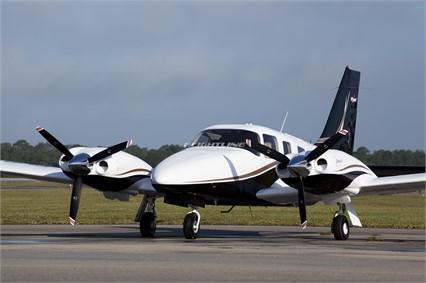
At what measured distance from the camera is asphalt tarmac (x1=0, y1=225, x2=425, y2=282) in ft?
40.8

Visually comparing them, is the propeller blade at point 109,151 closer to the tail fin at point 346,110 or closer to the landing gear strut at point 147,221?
the landing gear strut at point 147,221

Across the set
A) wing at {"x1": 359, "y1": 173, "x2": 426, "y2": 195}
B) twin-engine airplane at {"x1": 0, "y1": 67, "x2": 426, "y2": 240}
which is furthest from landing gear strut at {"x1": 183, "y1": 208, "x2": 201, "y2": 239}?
wing at {"x1": 359, "y1": 173, "x2": 426, "y2": 195}

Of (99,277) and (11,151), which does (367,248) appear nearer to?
(99,277)

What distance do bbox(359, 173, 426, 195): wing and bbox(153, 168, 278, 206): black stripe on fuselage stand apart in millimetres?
2594

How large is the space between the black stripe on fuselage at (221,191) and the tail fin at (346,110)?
14.8ft

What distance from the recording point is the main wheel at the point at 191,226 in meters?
21.5

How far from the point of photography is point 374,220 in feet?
117

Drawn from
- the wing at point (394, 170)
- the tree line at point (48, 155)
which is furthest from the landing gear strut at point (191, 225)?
the tree line at point (48, 155)

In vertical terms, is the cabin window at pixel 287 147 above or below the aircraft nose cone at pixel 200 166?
above

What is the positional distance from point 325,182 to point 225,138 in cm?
303

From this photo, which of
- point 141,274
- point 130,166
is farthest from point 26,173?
point 141,274

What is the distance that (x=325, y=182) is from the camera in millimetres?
22000

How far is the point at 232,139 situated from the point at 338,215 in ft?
11.4

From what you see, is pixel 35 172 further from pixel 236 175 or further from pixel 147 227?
pixel 236 175
